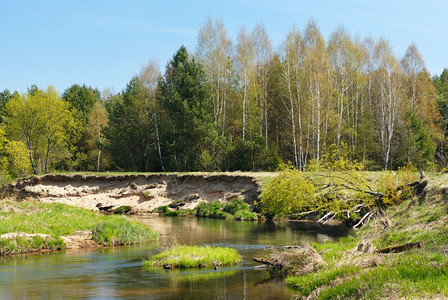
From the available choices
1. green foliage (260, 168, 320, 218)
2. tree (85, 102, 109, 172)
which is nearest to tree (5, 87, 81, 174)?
tree (85, 102, 109, 172)

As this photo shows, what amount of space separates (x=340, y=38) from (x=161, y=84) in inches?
915

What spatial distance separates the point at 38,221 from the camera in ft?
87.5

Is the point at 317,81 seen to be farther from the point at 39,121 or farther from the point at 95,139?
the point at 95,139

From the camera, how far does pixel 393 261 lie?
525 inches

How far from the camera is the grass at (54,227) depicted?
24.1 m

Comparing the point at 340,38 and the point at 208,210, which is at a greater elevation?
the point at 340,38

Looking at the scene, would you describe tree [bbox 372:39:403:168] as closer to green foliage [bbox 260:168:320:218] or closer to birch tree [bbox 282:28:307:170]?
birch tree [bbox 282:28:307:170]

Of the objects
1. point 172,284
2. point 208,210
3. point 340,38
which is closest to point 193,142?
point 208,210

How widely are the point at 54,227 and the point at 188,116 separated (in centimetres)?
3173

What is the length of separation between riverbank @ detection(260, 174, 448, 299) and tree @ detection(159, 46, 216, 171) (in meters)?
34.3

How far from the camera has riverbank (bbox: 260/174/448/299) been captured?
10734 mm

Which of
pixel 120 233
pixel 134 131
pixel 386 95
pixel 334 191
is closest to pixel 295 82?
pixel 386 95

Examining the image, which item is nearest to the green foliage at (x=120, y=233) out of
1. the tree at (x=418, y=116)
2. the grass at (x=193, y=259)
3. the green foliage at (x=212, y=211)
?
the grass at (x=193, y=259)

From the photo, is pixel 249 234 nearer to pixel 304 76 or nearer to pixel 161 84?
pixel 304 76
